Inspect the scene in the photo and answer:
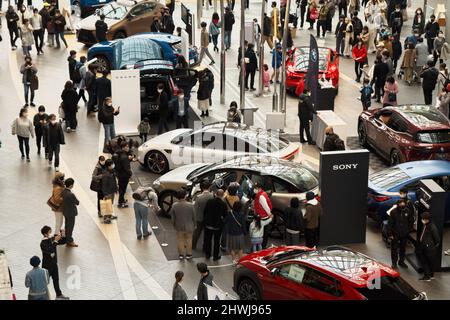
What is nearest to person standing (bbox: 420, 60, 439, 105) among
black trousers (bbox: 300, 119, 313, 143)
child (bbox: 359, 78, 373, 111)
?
child (bbox: 359, 78, 373, 111)

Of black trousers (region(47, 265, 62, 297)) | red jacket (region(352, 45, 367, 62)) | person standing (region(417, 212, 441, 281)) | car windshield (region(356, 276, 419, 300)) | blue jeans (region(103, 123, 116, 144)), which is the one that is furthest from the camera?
red jacket (region(352, 45, 367, 62))

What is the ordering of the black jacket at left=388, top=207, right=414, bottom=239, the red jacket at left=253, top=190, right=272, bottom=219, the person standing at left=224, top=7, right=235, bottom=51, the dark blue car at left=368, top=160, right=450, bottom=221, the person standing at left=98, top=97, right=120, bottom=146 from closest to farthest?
the black jacket at left=388, top=207, right=414, bottom=239 → the red jacket at left=253, top=190, right=272, bottom=219 → the dark blue car at left=368, top=160, right=450, bottom=221 → the person standing at left=98, top=97, right=120, bottom=146 → the person standing at left=224, top=7, right=235, bottom=51

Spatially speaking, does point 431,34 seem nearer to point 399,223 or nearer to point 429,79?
point 429,79

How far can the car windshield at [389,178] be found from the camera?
21.2 metres

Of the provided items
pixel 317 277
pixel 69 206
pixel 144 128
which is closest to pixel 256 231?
pixel 317 277

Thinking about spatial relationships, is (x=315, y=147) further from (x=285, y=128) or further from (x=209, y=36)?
(x=209, y=36)

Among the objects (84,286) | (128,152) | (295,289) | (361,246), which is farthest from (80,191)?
(295,289)

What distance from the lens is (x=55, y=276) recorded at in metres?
17.8

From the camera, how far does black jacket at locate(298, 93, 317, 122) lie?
2631cm

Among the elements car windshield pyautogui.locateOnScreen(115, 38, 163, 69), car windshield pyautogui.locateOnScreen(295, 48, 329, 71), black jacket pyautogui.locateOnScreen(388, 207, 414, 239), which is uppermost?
car windshield pyautogui.locateOnScreen(115, 38, 163, 69)

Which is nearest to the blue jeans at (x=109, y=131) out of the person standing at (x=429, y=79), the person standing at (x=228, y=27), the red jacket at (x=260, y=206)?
the red jacket at (x=260, y=206)

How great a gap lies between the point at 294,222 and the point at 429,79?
36.7ft

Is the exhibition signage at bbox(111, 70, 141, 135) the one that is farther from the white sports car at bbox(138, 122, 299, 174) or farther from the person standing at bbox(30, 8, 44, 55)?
the person standing at bbox(30, 8, 44, 55)

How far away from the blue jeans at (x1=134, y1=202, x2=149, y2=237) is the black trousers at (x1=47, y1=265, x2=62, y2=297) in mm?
2964
